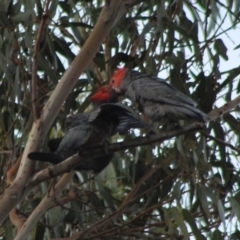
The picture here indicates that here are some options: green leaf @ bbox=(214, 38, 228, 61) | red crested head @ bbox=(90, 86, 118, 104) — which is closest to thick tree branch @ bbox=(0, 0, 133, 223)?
red crested head @ bbox=(90, 86, 118, 104)

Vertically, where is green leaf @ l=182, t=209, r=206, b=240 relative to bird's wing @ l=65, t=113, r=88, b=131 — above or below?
below

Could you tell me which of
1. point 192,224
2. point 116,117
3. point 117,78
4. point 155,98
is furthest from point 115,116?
point 192,224

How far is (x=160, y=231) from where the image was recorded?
3008mm

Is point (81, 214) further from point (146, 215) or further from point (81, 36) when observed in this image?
point (81, 36)

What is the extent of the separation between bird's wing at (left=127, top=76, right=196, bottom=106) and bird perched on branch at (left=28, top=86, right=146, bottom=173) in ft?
0.48

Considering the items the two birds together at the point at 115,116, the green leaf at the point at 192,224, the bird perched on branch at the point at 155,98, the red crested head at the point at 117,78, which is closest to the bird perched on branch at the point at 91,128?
the two birds together at the point at 115,116

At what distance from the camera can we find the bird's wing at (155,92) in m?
2.34

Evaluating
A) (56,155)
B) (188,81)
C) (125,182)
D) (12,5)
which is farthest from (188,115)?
(125,182)

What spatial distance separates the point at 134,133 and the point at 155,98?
1.90 ft

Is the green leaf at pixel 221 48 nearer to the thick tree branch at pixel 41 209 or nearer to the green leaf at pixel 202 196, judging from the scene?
the green leaf at pixel 202 196

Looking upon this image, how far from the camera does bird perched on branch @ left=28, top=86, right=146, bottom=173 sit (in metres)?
2.18

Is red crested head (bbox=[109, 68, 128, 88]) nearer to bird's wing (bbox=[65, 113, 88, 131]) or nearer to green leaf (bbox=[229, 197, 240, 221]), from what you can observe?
bird's wing (bbox=[65, 113, 88, 131])

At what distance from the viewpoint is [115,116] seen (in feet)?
7.25

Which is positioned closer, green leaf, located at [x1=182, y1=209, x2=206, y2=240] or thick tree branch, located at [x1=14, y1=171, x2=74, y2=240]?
thick tree branch, located at [x1=14, y1=171, x2=74, y2=240]
